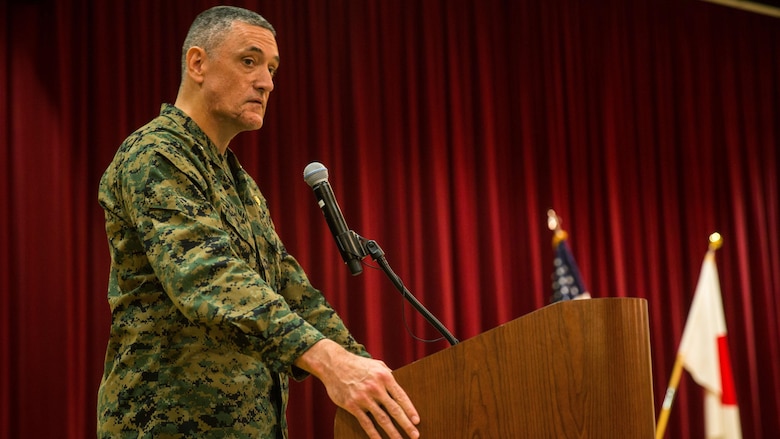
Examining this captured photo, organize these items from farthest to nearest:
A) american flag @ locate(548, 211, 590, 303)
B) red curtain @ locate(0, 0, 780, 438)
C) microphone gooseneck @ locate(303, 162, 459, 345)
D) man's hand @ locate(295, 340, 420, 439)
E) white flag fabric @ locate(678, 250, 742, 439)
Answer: white flag fabric @ locate(678, 250, 742, 439), american flag @ locate(548, 211, 590, 303), red curtain @ locate(0, 0, 780, 438), microphone gooseneck @ locate(303, 162, 459, 345), man's hand @ locate(295, 340, 420, 439)

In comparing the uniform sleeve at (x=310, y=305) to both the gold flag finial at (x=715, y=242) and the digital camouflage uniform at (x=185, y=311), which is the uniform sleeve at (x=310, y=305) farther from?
the gold flag finial at (x=715, y=242)

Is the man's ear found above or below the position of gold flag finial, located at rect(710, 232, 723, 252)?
below

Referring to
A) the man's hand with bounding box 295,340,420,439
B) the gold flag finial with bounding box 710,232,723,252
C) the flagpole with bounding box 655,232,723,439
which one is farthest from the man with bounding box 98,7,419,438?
the gold flag finial with bounding box 710,232,723,252

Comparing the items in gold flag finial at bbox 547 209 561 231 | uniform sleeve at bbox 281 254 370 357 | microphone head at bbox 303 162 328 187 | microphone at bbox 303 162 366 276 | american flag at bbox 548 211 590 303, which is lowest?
uniform sleeve at bbox 281 254 370 357

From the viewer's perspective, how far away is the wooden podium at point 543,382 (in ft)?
3.87

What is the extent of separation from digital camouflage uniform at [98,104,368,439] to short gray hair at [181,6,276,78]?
26cm

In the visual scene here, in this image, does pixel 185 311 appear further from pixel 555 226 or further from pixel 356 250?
pixel 555 226

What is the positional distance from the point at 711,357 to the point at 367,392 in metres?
4.04

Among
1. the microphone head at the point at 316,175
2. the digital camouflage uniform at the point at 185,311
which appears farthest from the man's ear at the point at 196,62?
the microphone head at the point at 316,175

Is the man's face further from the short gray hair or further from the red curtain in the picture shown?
the red curtain

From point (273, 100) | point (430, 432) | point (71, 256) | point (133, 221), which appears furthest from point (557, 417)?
point (273, 100)

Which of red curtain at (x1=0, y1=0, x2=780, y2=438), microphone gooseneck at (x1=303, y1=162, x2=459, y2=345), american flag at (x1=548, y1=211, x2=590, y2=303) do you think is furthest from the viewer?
american flag at (x1=548, y1=211, x2=590, y2=303)

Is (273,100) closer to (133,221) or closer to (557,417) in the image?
(133,221)

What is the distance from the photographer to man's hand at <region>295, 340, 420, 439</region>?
1.15m
